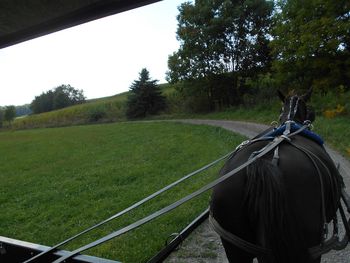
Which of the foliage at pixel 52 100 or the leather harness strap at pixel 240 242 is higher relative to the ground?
the foliage at pixel 52 100

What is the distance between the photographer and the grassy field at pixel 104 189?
5227 millimetres

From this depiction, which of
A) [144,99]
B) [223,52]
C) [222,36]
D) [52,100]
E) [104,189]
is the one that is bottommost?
[104,189]

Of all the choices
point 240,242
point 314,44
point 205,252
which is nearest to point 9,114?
point 314,44

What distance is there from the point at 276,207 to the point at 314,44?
14261mm

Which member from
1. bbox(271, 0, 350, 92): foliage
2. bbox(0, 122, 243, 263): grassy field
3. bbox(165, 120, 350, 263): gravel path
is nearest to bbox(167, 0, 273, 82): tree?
bbox(271, 0, 350, 92): foliage

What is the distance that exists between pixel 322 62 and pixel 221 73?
A: 11469 millimetres

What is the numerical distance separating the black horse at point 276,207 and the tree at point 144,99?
103 feet

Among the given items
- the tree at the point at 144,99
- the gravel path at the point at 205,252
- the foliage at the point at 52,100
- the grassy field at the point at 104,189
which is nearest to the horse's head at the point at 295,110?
the gravel path at the point at 205,252

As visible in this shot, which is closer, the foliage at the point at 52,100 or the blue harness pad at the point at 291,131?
the blue harness pad at the point at 291,131

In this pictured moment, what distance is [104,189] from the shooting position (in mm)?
7996

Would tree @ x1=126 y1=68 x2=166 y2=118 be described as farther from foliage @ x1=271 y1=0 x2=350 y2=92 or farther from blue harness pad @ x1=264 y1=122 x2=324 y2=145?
blue harness pad @ x1=264 y1=122 x2=324 y2=145

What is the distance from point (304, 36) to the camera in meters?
14.7

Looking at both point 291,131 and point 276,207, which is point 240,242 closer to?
point 276,207

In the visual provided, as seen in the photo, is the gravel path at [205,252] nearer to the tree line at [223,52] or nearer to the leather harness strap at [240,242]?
the leather harness strap at [240,242]
